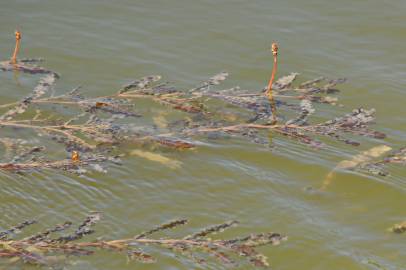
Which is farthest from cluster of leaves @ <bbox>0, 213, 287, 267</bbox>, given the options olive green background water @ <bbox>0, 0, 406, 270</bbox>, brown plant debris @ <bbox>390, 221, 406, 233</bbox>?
brown plant debris @ <bbox>390, 221, 406, 233</bbox>

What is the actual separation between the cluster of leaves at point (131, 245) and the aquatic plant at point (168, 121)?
26.6 inches

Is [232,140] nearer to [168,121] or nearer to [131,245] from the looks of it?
[168,121]

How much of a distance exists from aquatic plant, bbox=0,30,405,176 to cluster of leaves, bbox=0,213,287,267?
2.22ft

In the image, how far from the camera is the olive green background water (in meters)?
4.47

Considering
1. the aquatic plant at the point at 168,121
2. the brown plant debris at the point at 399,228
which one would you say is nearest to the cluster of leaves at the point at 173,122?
the aquatic plant at the point at 168,121

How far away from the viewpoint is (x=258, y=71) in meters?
6.18

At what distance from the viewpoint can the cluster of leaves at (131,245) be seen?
4.06 m

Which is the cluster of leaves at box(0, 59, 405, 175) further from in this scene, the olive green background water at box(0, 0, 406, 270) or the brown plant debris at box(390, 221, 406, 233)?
the brown plant debris at box(390, 221, 406, 233)

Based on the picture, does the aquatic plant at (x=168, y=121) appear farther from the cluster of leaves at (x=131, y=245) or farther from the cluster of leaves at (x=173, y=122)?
the cluster of leaves at (x=131, y=245)

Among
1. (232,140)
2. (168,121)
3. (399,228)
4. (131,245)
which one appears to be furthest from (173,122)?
(399,228)

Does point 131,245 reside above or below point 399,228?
below

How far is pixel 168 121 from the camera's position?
5.51 meters

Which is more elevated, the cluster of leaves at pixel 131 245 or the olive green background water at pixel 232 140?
the olive green background water at pixel 232 140

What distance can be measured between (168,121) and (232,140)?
0.49 metres
